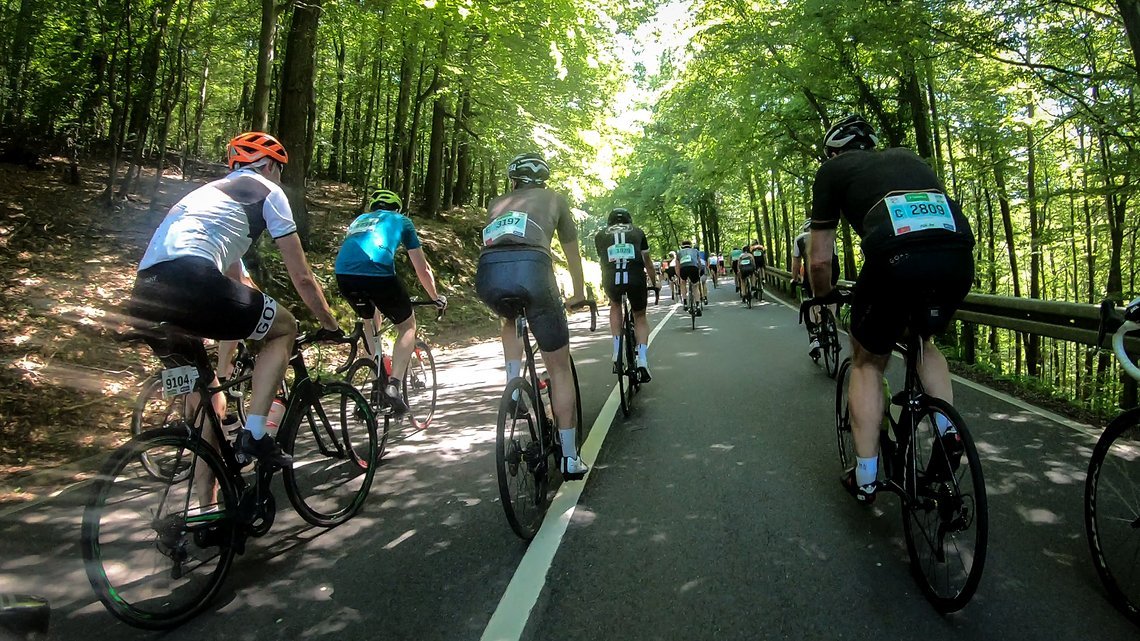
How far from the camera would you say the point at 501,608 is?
Result: 2.84 m

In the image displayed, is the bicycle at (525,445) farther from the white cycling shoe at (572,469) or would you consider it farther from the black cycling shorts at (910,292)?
the black cycling shorts at (910,292)

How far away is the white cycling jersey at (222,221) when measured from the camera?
3059 millimetres

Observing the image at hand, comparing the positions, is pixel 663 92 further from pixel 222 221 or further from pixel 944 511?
pixel 944 511

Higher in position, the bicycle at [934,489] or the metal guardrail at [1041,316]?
the metal guardrail at [1041,316]

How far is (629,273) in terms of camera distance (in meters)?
7.09

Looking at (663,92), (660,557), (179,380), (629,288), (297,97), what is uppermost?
(663,92)

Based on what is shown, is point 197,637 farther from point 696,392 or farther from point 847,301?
point 696,392

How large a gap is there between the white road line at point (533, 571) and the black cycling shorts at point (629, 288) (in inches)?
97.7

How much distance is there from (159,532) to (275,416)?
3.25 feet

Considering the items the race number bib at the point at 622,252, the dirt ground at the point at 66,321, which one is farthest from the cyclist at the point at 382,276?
the dirt ground at the point at 66,321

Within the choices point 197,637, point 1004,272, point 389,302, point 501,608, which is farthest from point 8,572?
point 1004,272

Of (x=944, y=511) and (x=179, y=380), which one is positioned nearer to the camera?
(x=944, y=511)

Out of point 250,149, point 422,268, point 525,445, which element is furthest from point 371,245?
point 525,445

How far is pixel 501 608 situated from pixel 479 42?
15889 millimetres
